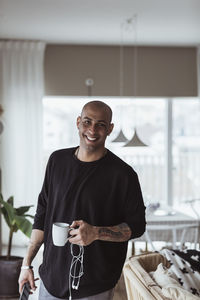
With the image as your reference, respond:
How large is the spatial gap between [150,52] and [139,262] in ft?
14.1

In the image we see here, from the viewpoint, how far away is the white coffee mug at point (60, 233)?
5.36 feet

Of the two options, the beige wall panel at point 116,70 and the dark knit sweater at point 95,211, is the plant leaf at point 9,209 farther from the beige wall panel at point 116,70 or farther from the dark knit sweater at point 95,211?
the beige wall panel at point 116,70

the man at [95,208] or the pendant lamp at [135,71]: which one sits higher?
the pendant lamp at [135,71]

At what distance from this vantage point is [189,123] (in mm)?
7562

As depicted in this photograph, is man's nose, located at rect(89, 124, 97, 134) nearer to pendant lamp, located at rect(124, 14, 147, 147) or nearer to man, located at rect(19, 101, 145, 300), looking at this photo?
man, located at rect(19, 101, 145, 300)

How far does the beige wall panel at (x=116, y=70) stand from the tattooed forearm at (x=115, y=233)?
505 cm

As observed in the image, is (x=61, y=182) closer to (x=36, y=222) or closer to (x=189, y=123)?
(x=36, y=222)

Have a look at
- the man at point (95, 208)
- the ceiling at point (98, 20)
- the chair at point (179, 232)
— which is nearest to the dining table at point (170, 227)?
the chair at point (179, 232)

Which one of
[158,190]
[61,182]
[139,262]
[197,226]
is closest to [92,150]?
[61,182]

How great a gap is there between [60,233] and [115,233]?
191 millimetres

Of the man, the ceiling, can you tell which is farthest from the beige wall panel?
the man

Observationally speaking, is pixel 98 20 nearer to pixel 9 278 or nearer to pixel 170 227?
pixel 170 227

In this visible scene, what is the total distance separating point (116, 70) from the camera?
21.9 feet

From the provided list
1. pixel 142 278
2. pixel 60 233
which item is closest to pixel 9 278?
pixel 142 278
